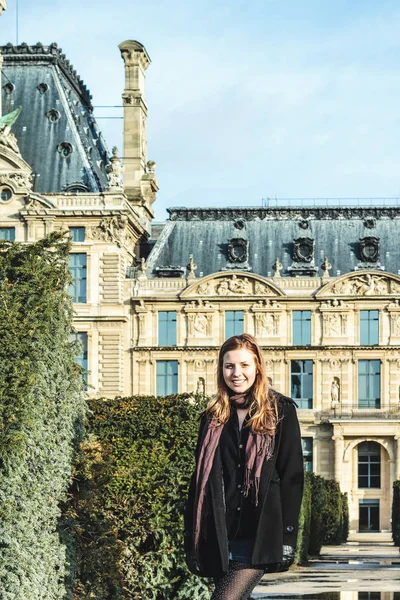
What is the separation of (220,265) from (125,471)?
5881cm

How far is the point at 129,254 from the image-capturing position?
8138 cm

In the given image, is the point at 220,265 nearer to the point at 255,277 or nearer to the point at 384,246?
the point at 255,277

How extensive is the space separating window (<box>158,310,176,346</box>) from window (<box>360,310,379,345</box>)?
9.55 m

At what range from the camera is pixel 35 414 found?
1725 centimetres

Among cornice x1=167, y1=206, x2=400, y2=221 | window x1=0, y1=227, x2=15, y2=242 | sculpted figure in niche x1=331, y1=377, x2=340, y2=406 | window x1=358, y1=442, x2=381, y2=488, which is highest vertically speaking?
cornice x1=167, y1=206, x2=400, y2=221

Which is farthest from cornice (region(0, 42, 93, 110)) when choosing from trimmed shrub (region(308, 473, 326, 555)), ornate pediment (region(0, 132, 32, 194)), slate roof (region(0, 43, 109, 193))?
trimmed shrub (region(308, 473, 326, 555))

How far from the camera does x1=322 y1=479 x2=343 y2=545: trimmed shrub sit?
203 feet

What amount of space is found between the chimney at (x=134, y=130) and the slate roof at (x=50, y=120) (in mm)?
1655

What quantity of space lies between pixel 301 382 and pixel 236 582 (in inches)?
2702

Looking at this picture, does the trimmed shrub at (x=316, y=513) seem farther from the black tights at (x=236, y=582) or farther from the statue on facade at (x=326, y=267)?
the black tights at (x=236, y=582)

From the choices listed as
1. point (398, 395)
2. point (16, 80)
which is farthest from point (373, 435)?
point (16, 80)

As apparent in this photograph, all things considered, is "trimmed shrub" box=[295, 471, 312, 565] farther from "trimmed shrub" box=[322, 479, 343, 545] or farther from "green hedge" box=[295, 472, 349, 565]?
"trimmed shrub" box=[322, 479, 343, 545]

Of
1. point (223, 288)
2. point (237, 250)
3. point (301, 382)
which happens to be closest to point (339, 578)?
point (301, 382)

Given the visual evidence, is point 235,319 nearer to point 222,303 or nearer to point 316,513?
point 222,303
